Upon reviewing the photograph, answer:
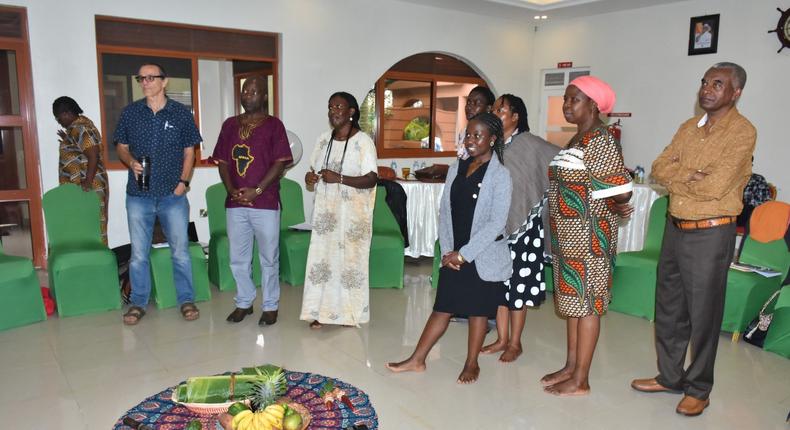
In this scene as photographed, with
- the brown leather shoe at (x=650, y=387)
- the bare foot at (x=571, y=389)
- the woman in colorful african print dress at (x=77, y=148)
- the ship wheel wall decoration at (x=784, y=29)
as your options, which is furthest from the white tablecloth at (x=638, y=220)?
the woman in colorful african print dress at (x=77, y=148)

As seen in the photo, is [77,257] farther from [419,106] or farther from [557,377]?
[419,106]

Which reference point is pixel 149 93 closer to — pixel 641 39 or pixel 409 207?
pixel 409 207

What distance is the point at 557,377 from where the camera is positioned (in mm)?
3174

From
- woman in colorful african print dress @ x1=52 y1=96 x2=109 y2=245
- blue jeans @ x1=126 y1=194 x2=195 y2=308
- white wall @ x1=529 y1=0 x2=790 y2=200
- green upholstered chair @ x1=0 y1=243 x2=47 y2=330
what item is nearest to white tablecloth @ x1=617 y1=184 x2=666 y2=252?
white wall @ x1=529 y1=0 x2=790 y2=200

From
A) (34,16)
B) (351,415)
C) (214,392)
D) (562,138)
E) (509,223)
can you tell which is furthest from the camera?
(562,138)

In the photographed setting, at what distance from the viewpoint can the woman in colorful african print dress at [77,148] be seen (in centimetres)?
478

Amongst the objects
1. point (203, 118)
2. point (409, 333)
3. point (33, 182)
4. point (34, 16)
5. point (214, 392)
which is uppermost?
point (34, 16)

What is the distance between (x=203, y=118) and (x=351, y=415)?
6.87 m

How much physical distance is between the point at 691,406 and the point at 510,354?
1.01m

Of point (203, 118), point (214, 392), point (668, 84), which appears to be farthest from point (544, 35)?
point (214, 392)

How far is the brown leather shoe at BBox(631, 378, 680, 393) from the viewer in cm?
306

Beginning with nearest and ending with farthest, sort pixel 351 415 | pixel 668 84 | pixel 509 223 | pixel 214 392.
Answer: pixel 214 392 → pixel 351 415 → pixel 509 223 → pixel 668 84

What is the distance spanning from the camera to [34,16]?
5031 mm

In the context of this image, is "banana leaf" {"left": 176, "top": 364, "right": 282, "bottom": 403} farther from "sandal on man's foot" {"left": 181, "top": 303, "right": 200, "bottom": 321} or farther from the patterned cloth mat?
"sandal on man's foot" {"left": 181, "top": 303, "right": 200, "bottom": 321}
